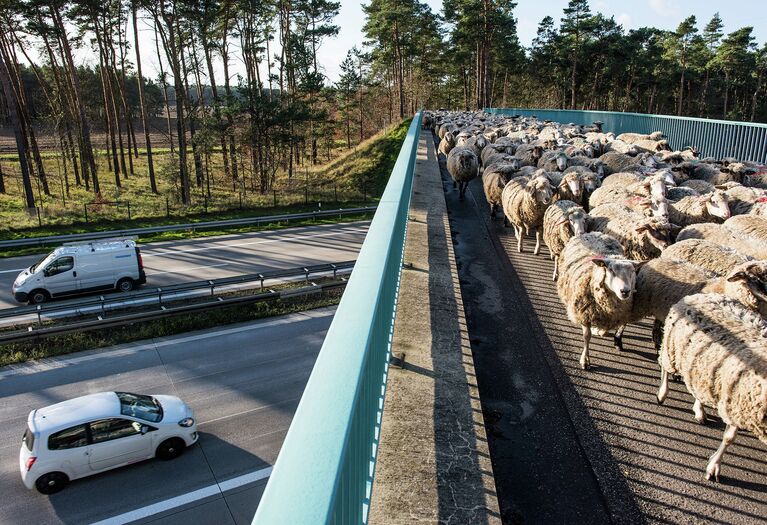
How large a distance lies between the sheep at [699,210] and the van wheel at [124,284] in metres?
17.0

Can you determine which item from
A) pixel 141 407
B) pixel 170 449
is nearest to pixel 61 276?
pixel 141 407

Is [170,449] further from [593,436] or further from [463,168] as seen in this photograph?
[463,168]

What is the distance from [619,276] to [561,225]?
9.17 ft

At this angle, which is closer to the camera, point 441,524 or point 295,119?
point 441,524

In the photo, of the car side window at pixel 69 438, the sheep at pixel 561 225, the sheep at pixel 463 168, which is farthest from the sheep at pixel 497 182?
the car side window at pixel 69 438

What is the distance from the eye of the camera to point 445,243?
7895 mm

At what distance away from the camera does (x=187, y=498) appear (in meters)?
8.45

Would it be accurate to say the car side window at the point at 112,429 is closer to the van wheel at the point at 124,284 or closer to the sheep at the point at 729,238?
the sheep at the point at 729,238

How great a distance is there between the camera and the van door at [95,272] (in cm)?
1755

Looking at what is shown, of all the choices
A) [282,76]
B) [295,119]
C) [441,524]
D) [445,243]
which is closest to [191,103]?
[295,119]

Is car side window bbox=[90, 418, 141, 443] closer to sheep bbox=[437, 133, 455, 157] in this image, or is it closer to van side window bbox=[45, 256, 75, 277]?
van side window bbox=[45, 256, 75, 277]

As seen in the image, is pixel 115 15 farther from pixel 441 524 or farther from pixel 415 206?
pixel 441 524

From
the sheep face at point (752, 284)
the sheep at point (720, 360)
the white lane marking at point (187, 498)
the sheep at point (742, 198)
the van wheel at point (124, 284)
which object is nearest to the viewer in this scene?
the sheep at point (720, 360)

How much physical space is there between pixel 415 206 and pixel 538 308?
15.8 ft
